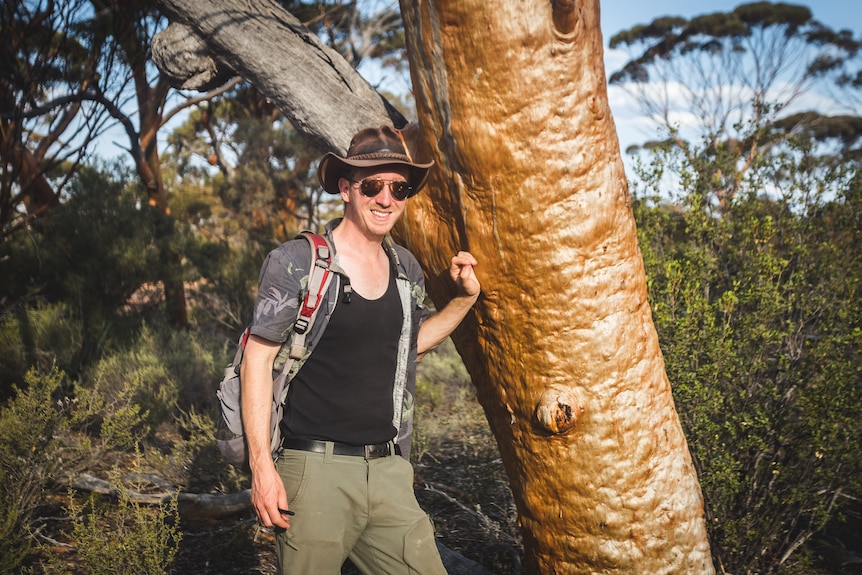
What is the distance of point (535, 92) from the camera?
6.11 feet

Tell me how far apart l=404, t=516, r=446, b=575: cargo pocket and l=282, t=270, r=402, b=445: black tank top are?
0.32 meters

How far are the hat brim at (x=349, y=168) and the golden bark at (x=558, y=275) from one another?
0.19ft

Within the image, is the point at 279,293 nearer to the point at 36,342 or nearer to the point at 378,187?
the point at 378,187

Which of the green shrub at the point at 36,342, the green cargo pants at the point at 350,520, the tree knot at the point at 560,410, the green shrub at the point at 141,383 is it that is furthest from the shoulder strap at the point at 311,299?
the green shrub at the point at 36,342

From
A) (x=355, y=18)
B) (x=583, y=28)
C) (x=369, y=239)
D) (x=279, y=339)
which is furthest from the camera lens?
(x=355, y=18)

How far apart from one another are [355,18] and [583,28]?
1381 cm

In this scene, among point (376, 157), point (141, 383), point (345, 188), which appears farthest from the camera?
point (141, 383)

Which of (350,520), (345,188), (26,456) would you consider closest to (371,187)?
(345,188)

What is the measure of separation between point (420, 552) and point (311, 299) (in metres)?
0.91

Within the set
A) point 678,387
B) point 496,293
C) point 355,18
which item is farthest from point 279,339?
point 355,18

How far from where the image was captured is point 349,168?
228cm

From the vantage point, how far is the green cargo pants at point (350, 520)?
2.00 m

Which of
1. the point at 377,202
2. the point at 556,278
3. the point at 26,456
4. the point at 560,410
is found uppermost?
the point at 377,202

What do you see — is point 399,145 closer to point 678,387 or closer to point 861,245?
point 678,387
